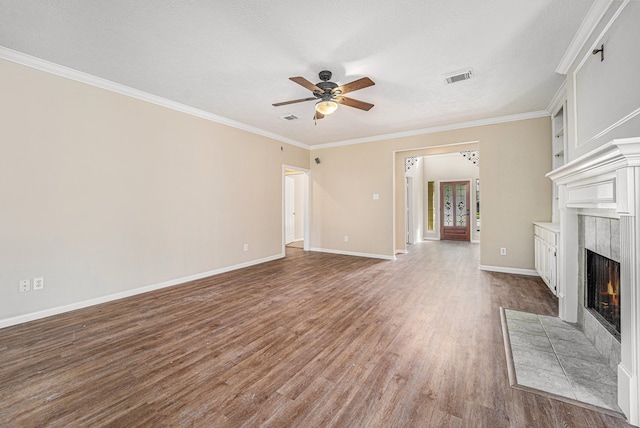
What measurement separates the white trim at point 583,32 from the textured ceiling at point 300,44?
0.18ft

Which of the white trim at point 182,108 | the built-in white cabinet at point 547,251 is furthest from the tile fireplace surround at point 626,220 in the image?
the white trim at point 182,108

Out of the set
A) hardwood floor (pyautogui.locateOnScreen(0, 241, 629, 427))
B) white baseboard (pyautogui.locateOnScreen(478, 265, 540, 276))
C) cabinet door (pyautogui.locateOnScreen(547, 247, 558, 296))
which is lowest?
hardwood floor (pyautogui.locateOnScreen(0, 241, 629, 427))

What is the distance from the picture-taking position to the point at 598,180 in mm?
1936

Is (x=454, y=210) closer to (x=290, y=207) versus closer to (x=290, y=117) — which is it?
(x=290, y=207)

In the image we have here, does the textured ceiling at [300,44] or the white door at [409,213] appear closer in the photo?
the textured ceiling at [300,44]

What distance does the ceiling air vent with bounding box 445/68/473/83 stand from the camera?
3.11 m

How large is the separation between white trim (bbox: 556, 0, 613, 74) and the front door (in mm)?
6579

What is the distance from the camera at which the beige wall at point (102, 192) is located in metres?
2.76

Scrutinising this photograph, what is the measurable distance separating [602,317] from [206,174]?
504 cm

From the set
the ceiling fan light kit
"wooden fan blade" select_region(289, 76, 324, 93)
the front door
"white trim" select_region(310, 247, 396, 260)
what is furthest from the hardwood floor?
the front door

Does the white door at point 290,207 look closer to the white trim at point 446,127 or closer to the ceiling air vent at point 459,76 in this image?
the white trim at point 446,127

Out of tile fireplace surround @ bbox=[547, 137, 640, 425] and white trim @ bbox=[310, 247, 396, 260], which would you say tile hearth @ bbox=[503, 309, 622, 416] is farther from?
white trim @ bbox=[310, 247, 396, 260]

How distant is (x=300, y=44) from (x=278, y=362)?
280cm

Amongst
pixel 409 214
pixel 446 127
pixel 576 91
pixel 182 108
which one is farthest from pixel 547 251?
pixel 182 108
